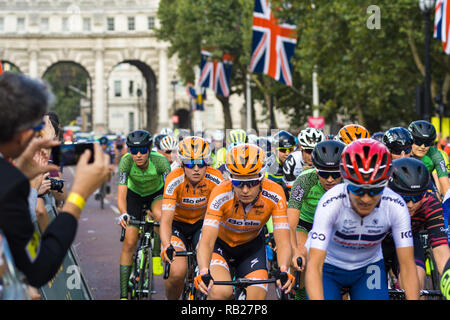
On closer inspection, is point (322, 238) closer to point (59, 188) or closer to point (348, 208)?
point (348, 208)

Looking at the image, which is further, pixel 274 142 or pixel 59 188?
pixel 274 142

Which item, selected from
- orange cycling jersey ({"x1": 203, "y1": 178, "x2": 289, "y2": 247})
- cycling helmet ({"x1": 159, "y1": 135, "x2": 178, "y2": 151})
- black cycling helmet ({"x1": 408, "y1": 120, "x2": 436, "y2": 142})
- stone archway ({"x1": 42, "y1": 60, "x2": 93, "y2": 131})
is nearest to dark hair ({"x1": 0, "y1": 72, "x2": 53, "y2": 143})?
orange cycling jersey ({"x1": 203, "y1": 178, "x2": 289, "y2": 247})

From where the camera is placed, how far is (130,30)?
9950cm

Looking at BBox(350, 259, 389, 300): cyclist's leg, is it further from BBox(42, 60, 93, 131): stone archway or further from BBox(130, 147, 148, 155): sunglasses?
BBox(42, 60, 93, 131): stone archway

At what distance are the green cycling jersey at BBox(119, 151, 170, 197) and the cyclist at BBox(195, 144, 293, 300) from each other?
322 centimetres

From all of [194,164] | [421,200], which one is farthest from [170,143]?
[421,200]

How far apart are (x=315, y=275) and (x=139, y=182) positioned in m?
5.45

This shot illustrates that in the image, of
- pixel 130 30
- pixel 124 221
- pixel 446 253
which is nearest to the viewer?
pixel 446 253

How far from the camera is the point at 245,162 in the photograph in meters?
6.23

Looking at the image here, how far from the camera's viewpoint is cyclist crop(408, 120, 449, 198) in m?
9.68

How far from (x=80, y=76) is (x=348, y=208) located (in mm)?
123969

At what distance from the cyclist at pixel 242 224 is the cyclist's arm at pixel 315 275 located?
0.65 metres
